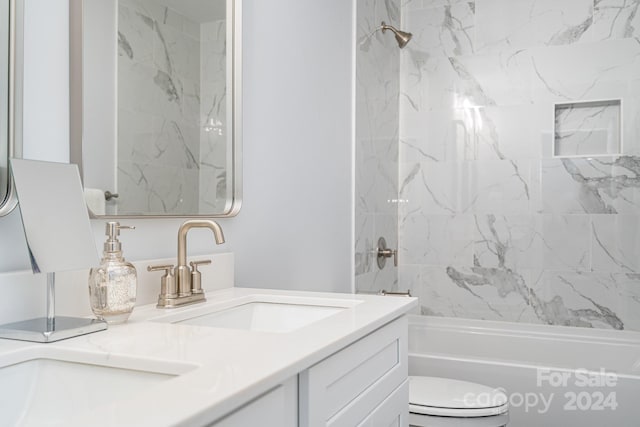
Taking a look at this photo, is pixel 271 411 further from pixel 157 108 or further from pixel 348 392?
pixel 157 108

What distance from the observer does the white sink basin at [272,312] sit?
4.18 feet

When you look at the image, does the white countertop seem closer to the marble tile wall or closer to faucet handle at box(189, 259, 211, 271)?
faucet handle at box(189, 259, 211, 271)

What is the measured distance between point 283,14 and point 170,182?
86 cm

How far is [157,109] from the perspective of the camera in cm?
130

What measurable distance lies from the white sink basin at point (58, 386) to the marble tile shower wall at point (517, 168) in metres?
2.65

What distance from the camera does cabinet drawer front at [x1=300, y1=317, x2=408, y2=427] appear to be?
84 cm

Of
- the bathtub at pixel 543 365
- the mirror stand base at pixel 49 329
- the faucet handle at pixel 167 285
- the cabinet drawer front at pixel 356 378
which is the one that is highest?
the faucet handle at pixel 167 285

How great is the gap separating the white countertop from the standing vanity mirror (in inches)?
10.1

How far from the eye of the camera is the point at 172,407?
57cm

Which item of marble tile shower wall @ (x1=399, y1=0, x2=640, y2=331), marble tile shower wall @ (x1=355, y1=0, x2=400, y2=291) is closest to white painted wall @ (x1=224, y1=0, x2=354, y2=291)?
marble tile shower wall @ (x1=355, y1=0, x2=400, y2=291)

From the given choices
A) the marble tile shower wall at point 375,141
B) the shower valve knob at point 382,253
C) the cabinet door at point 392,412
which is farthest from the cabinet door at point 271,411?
the shower valve knob at point 382,253

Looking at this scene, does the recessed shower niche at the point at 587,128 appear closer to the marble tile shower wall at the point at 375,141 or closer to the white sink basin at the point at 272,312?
the marble tile shower wall at the point at 375,141

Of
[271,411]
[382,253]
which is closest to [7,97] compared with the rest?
[271,411]

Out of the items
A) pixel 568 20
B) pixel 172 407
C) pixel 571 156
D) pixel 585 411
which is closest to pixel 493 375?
pixel 585 411
